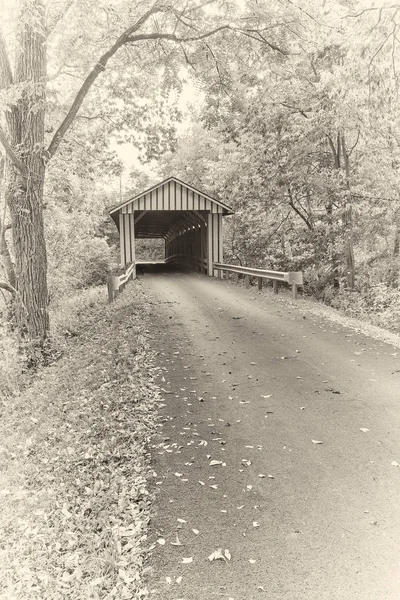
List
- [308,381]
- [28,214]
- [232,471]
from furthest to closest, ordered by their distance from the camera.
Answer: [28,214]
[308,381]
[232,471]

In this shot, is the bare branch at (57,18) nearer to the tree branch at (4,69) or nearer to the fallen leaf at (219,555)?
the tree branch at (4,69)

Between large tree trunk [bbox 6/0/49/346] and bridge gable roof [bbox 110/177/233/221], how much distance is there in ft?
36.2

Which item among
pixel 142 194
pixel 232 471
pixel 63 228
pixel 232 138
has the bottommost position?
pixel 232 471

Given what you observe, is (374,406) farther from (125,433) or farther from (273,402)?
(125,433)

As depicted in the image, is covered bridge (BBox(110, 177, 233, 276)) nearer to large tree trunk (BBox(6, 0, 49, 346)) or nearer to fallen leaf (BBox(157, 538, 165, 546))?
large tree trunk (BBox(6, 0, 49, 346))

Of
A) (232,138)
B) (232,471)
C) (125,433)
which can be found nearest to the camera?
(232,471)

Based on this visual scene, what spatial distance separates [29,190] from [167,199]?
11713 mm

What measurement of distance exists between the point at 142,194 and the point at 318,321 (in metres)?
12.1

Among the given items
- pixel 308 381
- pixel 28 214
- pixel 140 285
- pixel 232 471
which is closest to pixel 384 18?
pixel 308 381

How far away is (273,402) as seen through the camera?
6.11 m

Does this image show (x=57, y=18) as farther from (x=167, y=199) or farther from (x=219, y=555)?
(x=167, y=199)

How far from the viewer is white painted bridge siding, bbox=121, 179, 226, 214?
20.8 metres

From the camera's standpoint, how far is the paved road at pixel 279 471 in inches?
128

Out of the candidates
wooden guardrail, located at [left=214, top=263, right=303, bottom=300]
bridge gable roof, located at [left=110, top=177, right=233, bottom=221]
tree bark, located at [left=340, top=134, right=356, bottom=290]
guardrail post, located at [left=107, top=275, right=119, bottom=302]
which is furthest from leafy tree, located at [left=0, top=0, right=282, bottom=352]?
bridge gable roof, located at [left=110, top=177, right=233, bottom=221]
